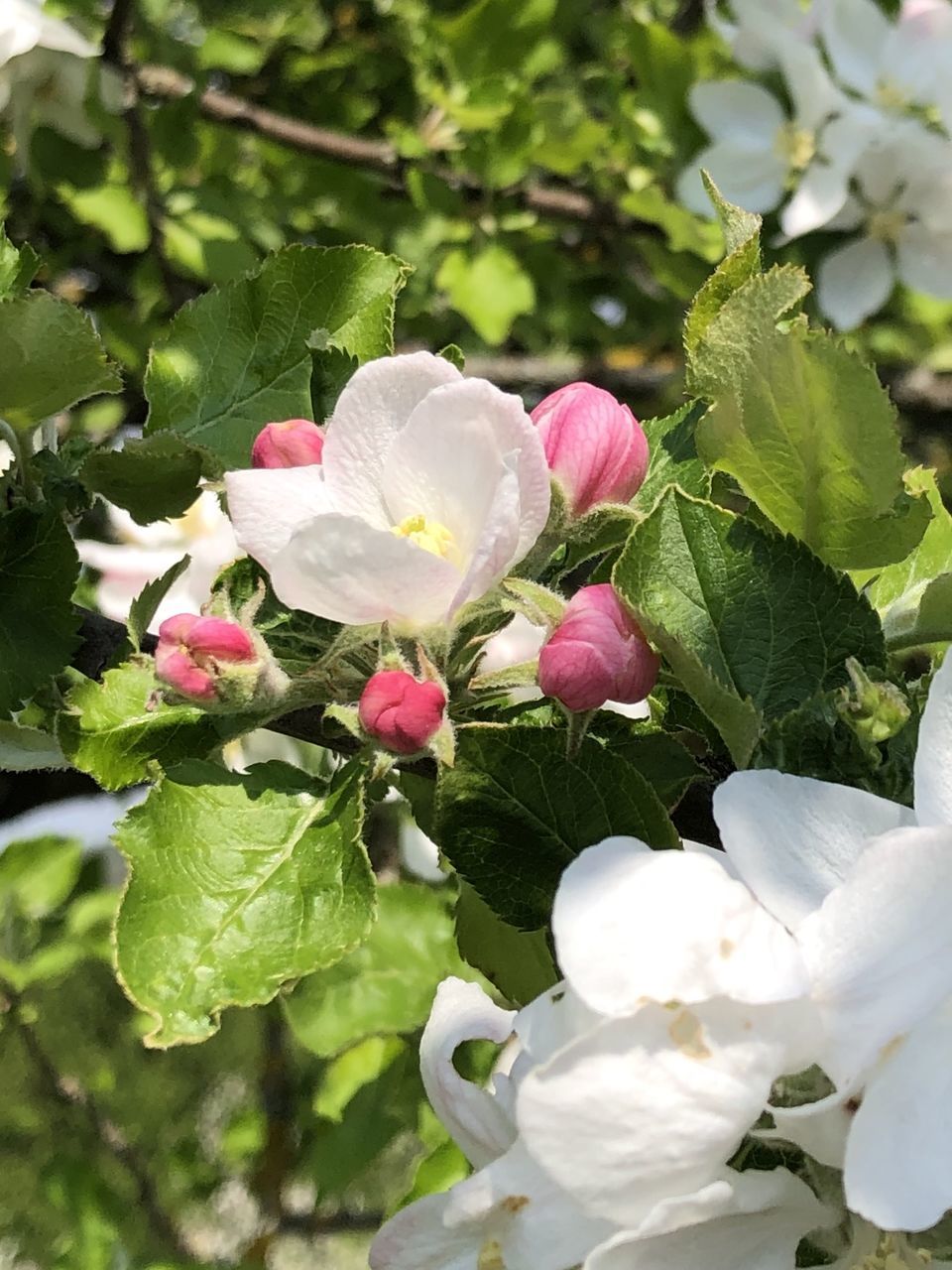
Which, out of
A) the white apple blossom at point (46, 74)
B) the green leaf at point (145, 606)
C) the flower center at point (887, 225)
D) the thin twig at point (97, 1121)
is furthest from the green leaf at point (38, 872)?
the flower center at point (887, 225)

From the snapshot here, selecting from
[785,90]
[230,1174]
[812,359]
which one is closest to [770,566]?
[812,359]

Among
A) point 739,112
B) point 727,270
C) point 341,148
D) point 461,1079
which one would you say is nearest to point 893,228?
point 739,112

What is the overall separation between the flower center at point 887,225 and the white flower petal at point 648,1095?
1.31 metres

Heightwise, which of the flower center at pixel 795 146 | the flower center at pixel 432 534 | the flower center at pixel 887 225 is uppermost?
the flower center at pixel 432 534

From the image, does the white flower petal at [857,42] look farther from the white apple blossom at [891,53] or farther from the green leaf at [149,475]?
the green leaf at [149,475]

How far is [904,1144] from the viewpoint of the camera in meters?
0.39

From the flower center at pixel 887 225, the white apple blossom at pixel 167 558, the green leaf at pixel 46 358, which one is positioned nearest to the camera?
the green leaf at pixel 46 358

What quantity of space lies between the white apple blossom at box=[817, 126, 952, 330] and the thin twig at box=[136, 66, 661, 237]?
435 millimetres

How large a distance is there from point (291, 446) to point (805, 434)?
0.24m

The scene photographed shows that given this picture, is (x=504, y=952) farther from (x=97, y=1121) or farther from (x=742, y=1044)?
(x=97, y=1121)

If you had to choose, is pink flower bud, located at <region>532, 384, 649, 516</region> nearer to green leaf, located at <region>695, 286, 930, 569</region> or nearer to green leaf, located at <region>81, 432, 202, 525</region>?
green leaf, located at <region>695, 286, 930, 569</region>

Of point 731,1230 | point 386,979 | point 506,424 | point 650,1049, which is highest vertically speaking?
point 506,424

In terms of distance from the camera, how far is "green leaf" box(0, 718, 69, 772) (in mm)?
737

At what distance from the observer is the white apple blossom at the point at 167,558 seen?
3.62 feet
